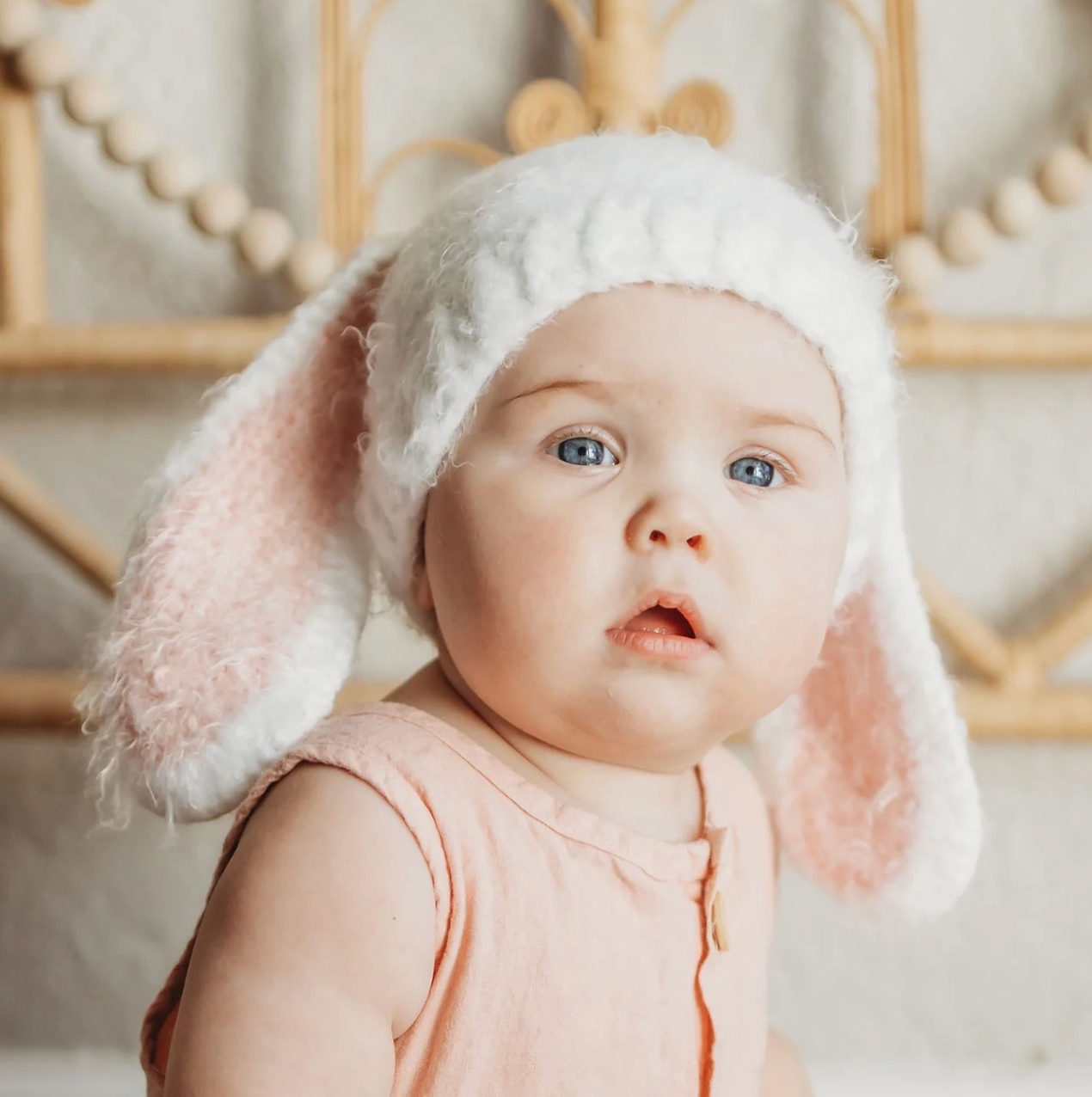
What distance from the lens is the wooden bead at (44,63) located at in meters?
1.02

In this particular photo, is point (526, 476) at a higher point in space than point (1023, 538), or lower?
higher

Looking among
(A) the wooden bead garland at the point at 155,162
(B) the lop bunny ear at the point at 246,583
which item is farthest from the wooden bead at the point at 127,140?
(B) the lop bunny ear at the point at 246,583

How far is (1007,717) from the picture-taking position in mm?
1082

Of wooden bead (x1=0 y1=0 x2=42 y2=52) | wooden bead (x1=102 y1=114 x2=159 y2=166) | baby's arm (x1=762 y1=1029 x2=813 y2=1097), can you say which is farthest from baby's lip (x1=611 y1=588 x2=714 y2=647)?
wooden bead (x1=0 y1=0 x2=42 y2=52)

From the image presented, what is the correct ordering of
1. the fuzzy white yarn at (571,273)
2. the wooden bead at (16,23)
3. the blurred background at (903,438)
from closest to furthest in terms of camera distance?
the fuzzy white yarn at (571,273) → the wooden bead at (16,23) → the blurred background at (903,438)

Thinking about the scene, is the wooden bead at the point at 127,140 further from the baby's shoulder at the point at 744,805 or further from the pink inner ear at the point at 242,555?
the baby's shoulder at the point at 744,805

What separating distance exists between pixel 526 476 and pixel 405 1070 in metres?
0.32

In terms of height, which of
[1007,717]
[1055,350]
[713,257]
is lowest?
[1007,717]

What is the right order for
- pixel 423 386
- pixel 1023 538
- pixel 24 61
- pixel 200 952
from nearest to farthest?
pixel 200 952 < pixel 423 386 < pixel 24 61 < pixel 1023 538

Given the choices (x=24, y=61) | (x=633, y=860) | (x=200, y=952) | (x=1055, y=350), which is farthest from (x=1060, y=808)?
(x=24, y=61)

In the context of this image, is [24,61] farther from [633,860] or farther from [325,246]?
[633,860]

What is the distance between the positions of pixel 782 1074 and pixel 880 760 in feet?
0.82

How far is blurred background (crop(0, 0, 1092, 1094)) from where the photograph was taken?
1.15 meters

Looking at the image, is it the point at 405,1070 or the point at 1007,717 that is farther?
the point at 1007,717
